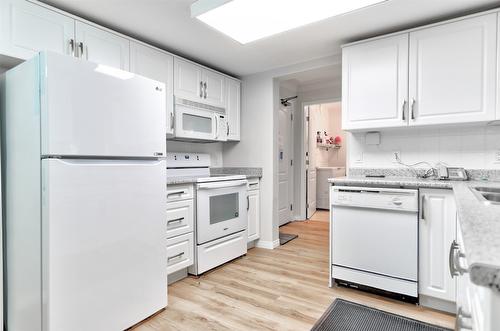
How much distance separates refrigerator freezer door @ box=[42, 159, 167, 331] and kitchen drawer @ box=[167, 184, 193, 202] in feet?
1.24

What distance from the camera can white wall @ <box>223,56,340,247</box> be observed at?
3.45 metres

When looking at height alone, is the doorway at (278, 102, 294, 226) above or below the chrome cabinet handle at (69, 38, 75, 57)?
below

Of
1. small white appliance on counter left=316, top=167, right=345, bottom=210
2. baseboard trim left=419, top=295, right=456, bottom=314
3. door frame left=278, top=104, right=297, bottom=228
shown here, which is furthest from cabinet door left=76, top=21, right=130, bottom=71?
small white appliance on counter left=316, top=167, right=345, bottom=210

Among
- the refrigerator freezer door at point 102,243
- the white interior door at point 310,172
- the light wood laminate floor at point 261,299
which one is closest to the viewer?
the refrigerator freezer door at point 102,243

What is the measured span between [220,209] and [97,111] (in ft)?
5.18

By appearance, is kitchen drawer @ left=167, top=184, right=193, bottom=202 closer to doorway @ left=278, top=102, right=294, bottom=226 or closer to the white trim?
the white trim

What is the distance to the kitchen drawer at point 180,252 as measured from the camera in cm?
237

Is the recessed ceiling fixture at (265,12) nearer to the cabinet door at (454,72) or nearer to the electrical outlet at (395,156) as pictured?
the cabinet door at (454,72)

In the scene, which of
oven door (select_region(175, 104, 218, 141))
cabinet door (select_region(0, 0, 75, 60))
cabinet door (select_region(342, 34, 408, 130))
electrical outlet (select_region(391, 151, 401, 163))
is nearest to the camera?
cabinet door (select_region(0, 0, 75, 60))

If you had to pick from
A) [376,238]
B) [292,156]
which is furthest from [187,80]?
[292,156]

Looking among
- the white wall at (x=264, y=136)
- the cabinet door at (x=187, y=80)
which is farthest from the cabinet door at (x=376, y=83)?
the cabinet door at (x=187, y=80)

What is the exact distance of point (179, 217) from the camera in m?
2.45

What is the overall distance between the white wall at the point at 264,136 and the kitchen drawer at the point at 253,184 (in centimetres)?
6

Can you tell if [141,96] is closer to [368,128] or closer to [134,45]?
[134,45]
